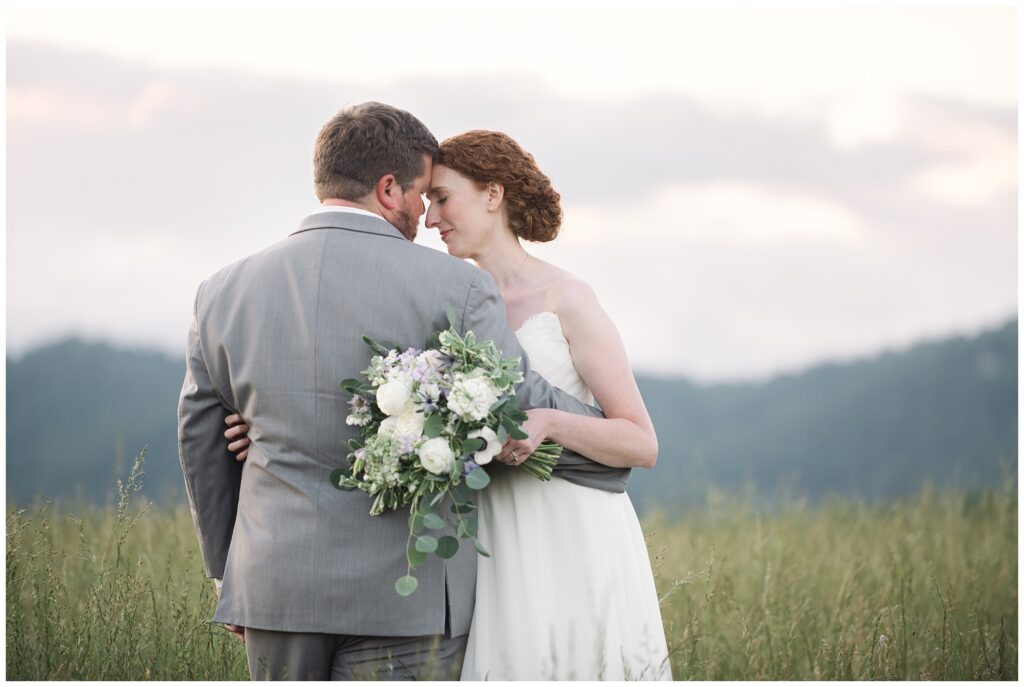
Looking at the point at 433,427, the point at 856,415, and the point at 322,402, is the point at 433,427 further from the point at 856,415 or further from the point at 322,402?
the point at 856,415

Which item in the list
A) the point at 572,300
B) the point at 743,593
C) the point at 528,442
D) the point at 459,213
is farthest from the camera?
the point at 743,593

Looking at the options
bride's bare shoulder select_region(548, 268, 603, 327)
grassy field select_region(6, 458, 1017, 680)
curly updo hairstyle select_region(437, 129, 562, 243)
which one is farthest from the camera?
grassy field select_region(6, 458, 1017, 680)

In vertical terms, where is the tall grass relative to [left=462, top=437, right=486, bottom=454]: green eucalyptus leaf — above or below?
below

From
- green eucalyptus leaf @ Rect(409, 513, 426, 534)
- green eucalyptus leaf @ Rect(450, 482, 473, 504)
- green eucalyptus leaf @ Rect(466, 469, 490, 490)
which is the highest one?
green eucalyptus leaf @ Rect(466, 469, 490, 490)

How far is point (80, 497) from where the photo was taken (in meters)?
6.04

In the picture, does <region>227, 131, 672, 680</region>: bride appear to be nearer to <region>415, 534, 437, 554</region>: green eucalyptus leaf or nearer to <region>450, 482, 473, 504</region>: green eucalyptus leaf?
<region>450, 482, 473, 504</region>: green eucalyptus leaf

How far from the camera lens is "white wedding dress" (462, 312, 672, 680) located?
3096mm

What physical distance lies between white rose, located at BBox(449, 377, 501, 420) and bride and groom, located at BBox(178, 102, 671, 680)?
26cm

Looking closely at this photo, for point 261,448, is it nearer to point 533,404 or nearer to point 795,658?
point 533,404

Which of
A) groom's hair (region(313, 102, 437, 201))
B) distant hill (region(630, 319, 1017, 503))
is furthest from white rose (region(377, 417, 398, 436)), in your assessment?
distant hill (region(630, 319, 1017, 503))

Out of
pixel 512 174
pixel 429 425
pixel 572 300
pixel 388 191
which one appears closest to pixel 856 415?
pixel 512 174

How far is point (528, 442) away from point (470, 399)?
1.21 ft

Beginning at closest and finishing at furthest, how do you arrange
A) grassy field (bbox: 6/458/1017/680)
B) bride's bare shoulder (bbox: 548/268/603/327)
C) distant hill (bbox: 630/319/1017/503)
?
bride's bare shoulder (bbox: 548/268/603/327)
grassy field (bbox: 6/458/1017/680)
distant hill (bbox: 630/319/1017/503)

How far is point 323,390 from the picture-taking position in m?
2.71
